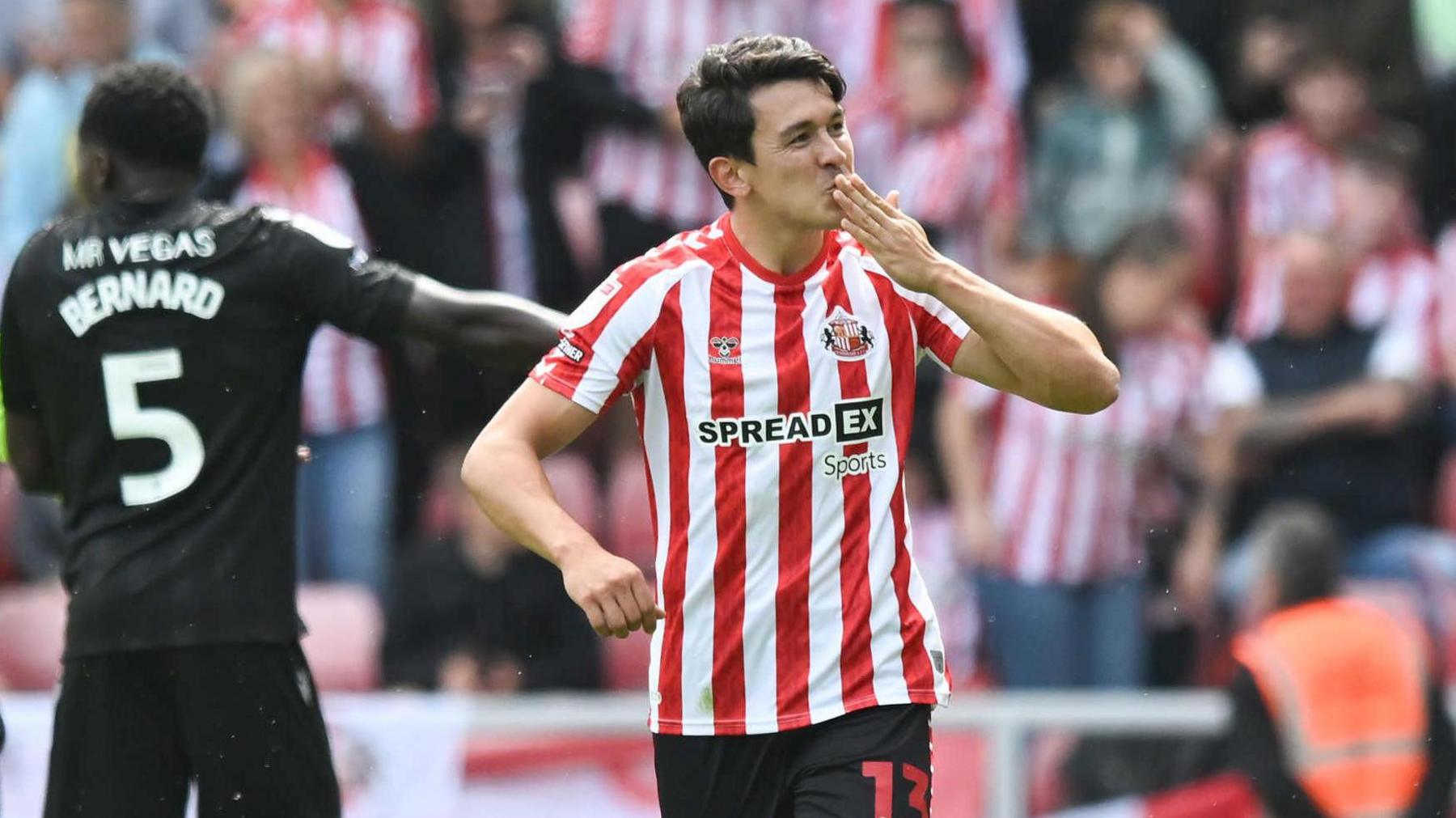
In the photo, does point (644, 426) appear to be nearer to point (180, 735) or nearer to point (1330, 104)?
point (180, 735)

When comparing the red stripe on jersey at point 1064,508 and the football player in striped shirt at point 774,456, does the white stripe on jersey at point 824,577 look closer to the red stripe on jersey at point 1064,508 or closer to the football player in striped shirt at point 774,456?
the football player in striped shirt at point 774,456

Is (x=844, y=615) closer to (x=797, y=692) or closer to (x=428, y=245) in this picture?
(x=797, y=692)

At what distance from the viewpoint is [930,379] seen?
9883 mm

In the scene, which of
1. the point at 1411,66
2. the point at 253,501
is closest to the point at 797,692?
the point at 253,501

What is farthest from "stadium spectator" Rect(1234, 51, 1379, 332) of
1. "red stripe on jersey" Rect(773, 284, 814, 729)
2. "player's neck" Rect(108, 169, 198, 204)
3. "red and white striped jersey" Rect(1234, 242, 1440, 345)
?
"player's neck" Rect(108, 169, 198, 204)

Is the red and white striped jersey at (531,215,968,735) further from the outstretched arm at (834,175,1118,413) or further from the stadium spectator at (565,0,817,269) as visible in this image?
the stadium spectator at (565,0,817,269)

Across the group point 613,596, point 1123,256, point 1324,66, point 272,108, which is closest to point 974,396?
point 1123,256

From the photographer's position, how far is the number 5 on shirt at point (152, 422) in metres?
5.12

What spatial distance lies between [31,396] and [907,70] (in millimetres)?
5672

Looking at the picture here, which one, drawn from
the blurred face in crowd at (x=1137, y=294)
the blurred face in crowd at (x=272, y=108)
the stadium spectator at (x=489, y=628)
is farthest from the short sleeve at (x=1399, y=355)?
the blurred face in crowd at (x=272, y=108)

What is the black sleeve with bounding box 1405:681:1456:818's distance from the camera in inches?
321

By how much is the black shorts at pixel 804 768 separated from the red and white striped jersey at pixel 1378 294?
5.67 m

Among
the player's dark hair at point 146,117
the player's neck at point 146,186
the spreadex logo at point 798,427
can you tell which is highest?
the player's dark hair at point 146,117

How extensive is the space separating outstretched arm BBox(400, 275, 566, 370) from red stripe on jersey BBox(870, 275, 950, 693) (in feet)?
3.20
